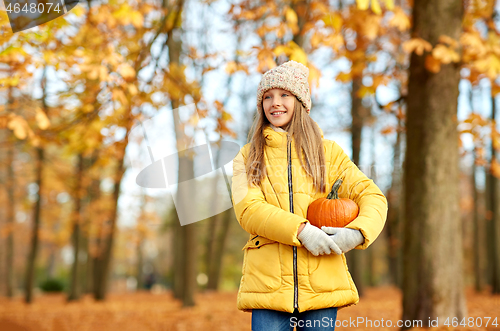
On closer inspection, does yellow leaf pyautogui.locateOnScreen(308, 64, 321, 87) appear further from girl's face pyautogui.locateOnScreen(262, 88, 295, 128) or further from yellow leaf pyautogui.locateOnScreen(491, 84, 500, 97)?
yellow leaf pyautogui.locateOnScreen(491, 84, 500, 97)

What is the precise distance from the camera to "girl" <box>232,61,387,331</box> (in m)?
1.95

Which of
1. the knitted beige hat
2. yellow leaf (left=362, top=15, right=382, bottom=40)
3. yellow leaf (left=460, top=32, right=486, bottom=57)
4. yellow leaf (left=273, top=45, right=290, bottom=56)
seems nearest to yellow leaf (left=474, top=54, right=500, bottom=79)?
yellow leaf (left=460, top=32, right=486, bottom=57)

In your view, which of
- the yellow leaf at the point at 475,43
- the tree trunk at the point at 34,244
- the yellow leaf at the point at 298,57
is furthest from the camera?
the tree trunk at the point at 34,244

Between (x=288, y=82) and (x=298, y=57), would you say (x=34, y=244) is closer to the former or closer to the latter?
(x=298, y=57)

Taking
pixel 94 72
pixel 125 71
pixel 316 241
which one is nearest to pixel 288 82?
pixel 316 241

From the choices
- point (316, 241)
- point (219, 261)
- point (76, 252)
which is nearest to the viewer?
point (316, 241)

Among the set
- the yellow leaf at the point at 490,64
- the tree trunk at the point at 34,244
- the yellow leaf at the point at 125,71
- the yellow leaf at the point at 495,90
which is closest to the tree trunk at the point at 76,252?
the tree trunk at the point at 34,244

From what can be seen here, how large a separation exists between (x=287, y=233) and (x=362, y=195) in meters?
0.49

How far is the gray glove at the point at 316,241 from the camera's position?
191cm

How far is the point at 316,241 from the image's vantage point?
1914 mm

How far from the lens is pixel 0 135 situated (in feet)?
63.5

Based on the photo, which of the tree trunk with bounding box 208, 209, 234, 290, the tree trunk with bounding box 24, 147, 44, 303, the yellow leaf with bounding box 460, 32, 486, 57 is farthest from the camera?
the tree trunk with bounding box 208, 209, 234, 290

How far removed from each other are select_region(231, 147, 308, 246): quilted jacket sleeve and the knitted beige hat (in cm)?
49

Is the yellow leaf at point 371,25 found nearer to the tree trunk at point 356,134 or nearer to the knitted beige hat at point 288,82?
the knitted beige hat at point 288,82
